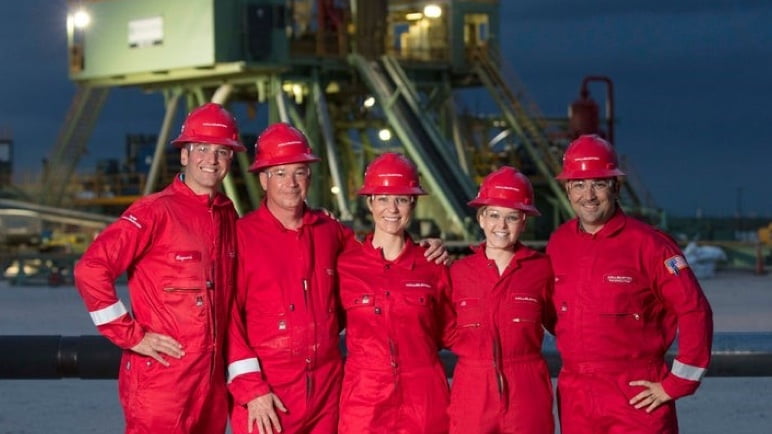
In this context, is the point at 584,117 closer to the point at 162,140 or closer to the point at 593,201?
the point at 162,140

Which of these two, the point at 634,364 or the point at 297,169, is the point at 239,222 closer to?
the point at 297,169

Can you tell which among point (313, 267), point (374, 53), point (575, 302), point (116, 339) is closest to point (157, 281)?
point (116, 339)

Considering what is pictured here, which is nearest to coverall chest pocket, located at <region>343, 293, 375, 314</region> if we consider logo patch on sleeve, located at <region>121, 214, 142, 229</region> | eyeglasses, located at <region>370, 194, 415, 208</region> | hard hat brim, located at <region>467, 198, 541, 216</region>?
eyeglasses, located at <region>370, 194, 415, 208</region>

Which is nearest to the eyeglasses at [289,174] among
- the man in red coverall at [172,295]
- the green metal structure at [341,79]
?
the man in red coverall at [172,295]

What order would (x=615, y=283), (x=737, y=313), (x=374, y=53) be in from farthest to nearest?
(x=374, y=53) < (x=737, y=313) < (x=615, y=283)

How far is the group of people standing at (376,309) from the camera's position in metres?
6.23

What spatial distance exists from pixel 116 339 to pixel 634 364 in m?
2.39

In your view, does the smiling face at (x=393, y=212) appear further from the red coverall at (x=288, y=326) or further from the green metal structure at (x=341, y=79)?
the green metal structure at (x=341, y=79)

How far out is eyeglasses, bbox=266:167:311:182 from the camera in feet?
21.4

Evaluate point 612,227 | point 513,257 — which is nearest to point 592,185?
point 612,227

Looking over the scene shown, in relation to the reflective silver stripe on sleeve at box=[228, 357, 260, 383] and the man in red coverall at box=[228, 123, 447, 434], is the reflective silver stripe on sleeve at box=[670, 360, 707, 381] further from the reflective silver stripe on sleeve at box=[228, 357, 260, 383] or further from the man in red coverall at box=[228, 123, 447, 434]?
the reflective silver stripe on sleeve at box=[228, 357, 260, 383]

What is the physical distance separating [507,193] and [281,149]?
3.62 feet

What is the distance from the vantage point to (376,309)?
6398mm

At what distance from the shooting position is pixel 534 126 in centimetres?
3634
